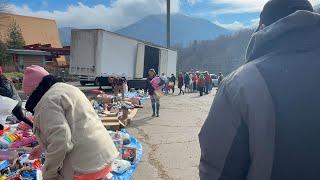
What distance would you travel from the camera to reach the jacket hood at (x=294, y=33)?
2.13 meters

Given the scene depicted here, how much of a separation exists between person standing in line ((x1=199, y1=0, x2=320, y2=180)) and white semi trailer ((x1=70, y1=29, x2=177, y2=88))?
24.5m

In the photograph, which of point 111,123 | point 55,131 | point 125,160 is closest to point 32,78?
point 55,131

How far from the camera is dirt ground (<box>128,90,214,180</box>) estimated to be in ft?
26.6

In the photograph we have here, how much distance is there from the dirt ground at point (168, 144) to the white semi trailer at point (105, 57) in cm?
963

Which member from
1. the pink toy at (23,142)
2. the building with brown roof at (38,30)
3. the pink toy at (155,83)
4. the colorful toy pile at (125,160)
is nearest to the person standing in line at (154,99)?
the pink toy at (155,83)

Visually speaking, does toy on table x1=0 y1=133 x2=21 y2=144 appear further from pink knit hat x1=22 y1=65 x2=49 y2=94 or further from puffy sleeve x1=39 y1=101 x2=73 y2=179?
puffy sleeve x1=39 y1=101 x2=73 y2=179

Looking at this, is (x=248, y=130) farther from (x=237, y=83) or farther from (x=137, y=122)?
(x=137, y=122)

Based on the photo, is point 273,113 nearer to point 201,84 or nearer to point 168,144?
point 168,144

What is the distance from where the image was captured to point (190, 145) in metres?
10.7

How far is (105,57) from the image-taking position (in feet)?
88.9

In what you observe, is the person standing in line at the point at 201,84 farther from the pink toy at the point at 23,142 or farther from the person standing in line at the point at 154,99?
the pink toy at the point at 23,142

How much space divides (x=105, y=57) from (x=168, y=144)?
1695 cm

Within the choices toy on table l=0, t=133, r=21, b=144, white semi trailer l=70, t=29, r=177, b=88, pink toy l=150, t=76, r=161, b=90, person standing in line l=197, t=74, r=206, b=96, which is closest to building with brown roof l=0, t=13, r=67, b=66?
white semi trailer l=70, t=29, r=177, b=88

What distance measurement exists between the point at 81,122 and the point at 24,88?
65 cm
